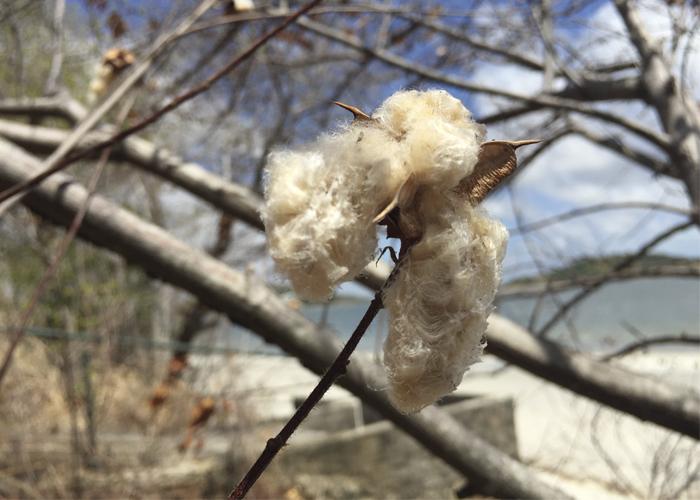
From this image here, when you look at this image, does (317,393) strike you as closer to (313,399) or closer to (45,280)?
(313,399)

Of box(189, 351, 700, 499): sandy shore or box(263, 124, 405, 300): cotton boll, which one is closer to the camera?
box(263, 124, 405, 300): cotton boll

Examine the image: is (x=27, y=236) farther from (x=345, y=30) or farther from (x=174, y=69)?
(x=345, y=30)

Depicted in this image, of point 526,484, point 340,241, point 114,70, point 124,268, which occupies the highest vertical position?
point 124,268

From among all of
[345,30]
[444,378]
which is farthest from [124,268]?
[444,378]

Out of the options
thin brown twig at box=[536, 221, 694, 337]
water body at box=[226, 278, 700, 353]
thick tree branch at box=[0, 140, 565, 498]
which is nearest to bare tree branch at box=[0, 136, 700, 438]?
thick tree branch at box=[0, 140, 565, 498]

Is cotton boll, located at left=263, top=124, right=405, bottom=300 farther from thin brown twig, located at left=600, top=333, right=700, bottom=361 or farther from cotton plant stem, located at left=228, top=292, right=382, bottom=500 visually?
thin brown twig, located at left=600, top=333, right=700, bottom=361

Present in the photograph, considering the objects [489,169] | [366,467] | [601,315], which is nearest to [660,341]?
[601,315]
